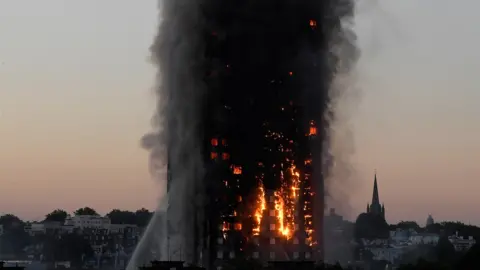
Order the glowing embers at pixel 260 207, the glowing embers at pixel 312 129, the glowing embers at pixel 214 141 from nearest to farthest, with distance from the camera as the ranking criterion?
the glowing embers at pixel 260 207, the glowing embers at pixel 214 141, the glowing embers at pixel 312 129

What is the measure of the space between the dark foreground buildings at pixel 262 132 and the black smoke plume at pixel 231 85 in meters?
0.15

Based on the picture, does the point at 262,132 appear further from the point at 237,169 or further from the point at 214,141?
the point at 214,141

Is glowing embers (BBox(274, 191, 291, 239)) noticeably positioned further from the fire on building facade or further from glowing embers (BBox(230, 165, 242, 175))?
glowing embers (BBox(230, 165, 242, 175))

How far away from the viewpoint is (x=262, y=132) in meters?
172

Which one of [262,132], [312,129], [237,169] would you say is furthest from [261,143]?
[312,129]

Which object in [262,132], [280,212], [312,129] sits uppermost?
[312,129]

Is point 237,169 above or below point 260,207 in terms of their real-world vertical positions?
above

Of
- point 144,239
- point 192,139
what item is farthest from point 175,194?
point 144,239

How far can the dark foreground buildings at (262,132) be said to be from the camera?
17000 cm

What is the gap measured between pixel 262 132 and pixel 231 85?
8.27 metres

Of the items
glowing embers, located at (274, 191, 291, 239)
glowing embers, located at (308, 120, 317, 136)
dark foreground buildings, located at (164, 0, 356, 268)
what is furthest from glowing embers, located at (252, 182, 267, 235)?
glowing embers, located at (308, 120, 317, 136)

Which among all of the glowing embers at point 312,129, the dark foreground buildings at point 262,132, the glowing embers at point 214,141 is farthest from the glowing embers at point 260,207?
the glowing embers at point 312,129

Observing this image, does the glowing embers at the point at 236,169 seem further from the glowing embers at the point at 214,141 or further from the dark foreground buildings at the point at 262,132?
the glowing embers at the point at 214,141

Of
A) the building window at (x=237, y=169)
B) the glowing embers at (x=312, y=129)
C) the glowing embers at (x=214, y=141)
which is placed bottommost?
the building window at (x=237, y=169)
